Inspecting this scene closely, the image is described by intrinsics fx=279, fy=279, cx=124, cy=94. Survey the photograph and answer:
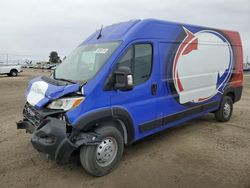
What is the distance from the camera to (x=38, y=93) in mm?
Result: 4551

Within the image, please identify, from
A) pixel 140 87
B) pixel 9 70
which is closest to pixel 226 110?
pixel 140 87

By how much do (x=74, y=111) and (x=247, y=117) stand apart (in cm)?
644

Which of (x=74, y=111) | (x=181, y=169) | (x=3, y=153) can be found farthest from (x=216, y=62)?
(x=3, y=153)

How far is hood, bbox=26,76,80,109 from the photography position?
4105mm

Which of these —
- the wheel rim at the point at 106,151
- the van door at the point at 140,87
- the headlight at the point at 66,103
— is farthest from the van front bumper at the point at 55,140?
the van door at the point at 140,87

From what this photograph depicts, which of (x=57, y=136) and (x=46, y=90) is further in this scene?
(x=46, y=90)

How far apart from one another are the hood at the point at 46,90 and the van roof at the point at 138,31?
1.23 metres

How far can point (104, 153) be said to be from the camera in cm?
439

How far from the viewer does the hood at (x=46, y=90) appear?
4.11 meters

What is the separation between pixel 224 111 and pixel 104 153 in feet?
15.3

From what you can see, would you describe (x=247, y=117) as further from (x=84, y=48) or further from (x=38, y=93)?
(x=38, y=93)

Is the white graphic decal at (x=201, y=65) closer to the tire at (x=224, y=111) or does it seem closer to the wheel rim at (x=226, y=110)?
the tire at (x=224, y=111)

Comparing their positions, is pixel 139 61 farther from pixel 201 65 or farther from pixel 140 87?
pixel 201 65

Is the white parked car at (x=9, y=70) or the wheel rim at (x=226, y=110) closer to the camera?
the wheel rim at (x=226, y=110)
